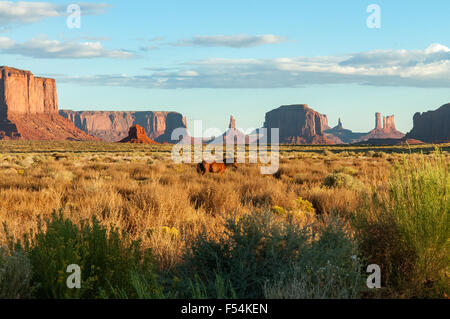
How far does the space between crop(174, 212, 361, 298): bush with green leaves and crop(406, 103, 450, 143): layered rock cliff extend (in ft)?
527

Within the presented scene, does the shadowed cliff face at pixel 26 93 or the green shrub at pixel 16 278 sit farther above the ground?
the shadowed cliff face at pixel 26 93

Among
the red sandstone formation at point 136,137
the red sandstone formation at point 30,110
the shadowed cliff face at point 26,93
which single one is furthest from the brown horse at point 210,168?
the shadowed cliff face at point 26,93

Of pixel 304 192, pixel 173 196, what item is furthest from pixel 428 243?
pixel 304 192

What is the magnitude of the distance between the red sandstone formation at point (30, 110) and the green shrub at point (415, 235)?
5258 inches

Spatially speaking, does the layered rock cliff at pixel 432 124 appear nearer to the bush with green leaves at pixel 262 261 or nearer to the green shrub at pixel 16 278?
the bush with green leaves at pixel 262 261

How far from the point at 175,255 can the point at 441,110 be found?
585 ft

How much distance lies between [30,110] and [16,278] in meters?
166

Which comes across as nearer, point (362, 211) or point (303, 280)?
point (303, 280)

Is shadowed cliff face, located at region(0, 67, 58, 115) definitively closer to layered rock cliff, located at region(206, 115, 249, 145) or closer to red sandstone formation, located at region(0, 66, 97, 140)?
red sandstone formation, located at region(0, 66, 97, 140)

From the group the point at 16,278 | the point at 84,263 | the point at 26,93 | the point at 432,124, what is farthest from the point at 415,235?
the point at 26,93

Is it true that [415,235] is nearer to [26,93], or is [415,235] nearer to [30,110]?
A: [30,110]

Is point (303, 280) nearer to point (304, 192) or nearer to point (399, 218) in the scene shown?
point (399, 218)

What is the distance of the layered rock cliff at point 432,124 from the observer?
150 meters
